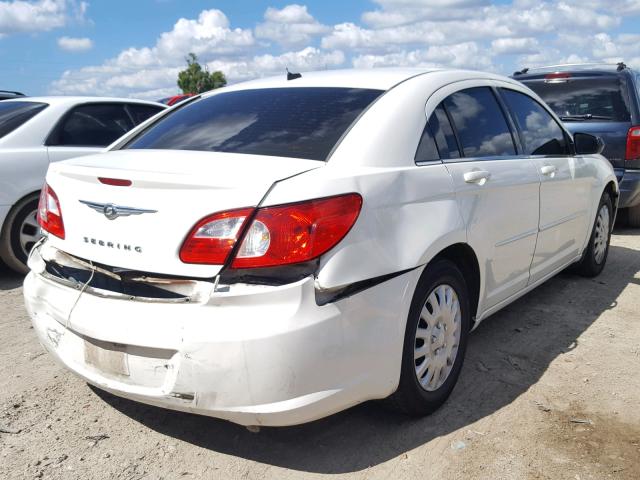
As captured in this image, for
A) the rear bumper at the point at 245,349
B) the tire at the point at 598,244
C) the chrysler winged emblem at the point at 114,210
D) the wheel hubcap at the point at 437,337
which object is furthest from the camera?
the tire at the point at 598,244

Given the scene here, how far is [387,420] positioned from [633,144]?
17.0 feet

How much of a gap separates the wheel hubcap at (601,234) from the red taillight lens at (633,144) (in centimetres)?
161

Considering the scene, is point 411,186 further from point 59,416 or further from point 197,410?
point 59,416

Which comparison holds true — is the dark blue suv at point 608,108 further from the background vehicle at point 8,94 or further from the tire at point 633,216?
the background vehicle at point 8,94

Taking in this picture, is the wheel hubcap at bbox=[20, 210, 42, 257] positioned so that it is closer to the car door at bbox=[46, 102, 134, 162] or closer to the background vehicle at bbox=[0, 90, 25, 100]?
the car door at bbox=[46, 102, 134, 162]

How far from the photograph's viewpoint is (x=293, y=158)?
268 cm

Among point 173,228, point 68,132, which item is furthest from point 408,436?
point 68,132

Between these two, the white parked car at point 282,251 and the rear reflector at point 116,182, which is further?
the rear reflector at point 116,182

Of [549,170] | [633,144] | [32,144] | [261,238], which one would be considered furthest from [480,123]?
[633,144]

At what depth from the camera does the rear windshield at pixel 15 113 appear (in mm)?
5660

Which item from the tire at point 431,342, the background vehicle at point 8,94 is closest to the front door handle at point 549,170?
the tire at point 431,342

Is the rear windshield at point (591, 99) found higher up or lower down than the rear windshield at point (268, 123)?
lower down

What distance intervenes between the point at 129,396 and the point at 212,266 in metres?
0.68

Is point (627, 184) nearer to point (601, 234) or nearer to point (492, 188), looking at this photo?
point (601, 234)
